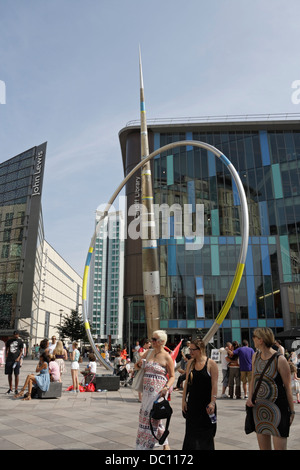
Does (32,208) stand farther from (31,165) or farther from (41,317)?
(41,317)

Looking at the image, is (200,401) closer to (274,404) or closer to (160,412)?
(160,412)

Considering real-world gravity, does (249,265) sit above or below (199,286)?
above

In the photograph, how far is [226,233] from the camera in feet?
143

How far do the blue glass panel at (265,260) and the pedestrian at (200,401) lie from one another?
3819 cm

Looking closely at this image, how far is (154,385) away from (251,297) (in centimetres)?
3730

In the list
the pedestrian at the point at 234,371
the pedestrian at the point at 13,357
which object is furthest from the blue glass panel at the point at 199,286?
the pedestrian at the point at 13,357

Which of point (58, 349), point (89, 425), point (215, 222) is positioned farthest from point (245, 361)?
point (215, 222)

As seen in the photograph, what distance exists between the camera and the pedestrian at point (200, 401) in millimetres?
4719

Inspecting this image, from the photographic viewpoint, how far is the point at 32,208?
50.8 meters

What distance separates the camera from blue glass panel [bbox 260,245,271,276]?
41.4 metres

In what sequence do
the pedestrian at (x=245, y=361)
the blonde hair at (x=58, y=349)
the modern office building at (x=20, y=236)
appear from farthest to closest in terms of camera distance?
the modern office building at (x=20, y=236)
the blonde hair at (x=58, y=349)
the pedestrian at (x=245, y=361)

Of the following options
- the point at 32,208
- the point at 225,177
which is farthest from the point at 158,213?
the point at 32,208

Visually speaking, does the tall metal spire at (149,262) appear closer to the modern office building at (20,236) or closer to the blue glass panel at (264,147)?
the blue glass panel at (264,147)
